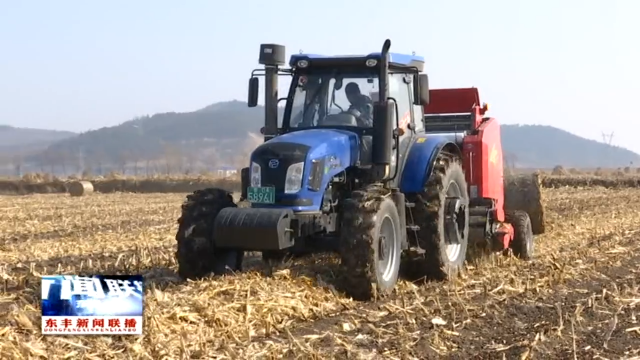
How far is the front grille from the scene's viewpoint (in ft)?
26.4

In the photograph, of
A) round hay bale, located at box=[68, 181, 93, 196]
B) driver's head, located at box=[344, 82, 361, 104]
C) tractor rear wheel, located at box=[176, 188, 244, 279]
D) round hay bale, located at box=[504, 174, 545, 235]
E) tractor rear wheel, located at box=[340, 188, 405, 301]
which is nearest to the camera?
tractor rear wheel, located at box=[340, 188, 405, 301]

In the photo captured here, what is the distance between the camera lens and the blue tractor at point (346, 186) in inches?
309

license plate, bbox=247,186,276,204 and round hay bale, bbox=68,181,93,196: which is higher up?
license plate, bbox=247,186,276,204

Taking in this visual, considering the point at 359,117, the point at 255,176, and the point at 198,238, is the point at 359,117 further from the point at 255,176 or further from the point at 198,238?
the point at 198,238

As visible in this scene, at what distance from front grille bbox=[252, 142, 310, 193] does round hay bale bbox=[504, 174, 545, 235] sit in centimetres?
640

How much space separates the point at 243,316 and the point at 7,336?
5.90ft

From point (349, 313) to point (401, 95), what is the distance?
2.89 m

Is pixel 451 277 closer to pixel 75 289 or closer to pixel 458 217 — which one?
pixel 458 217

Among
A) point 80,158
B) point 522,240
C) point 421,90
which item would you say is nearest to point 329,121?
point 421,90

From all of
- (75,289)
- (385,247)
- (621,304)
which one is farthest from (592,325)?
(75,289)

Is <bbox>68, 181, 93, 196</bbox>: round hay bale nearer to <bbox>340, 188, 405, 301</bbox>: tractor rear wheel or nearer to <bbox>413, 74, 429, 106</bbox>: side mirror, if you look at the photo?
<bbox>413, 74, 429, 106</bbox>: side mirror

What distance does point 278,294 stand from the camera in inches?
295

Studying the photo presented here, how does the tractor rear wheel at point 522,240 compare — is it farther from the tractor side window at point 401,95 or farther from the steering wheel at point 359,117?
the steering wheel at point 359,117

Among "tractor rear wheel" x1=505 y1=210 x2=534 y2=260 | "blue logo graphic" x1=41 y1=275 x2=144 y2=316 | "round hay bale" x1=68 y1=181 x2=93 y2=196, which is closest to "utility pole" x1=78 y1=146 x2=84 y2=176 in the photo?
"round hay bale" x1=68 y1=181 x2=93 y2=196
